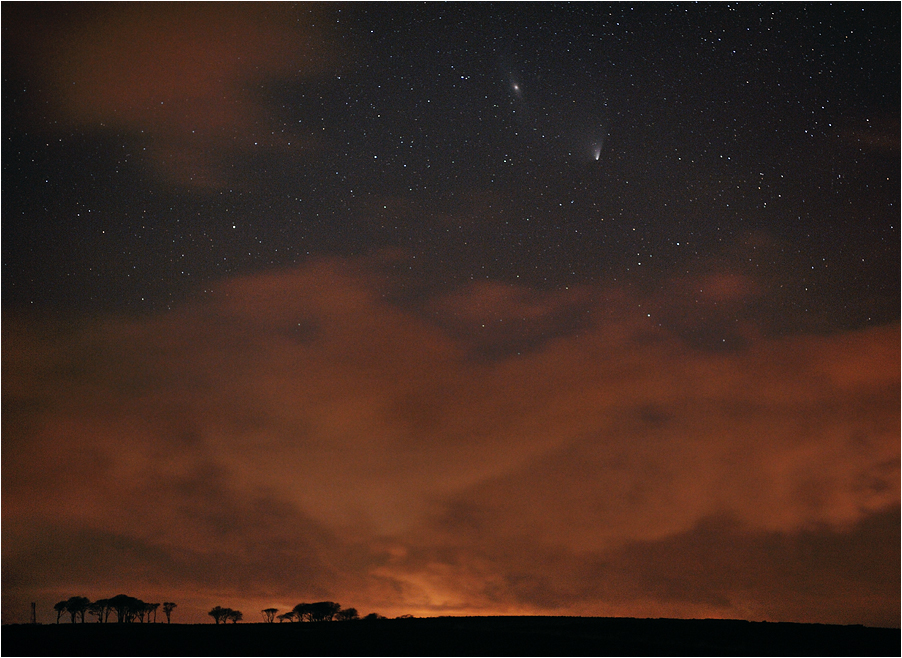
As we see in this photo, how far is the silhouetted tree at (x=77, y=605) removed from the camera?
9962 centimetres

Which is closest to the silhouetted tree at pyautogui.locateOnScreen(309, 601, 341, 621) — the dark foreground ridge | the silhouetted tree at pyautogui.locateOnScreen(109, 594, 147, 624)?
the silhouetted tree at pyautogui.locateOnScreen(109, 594, 147, 624)

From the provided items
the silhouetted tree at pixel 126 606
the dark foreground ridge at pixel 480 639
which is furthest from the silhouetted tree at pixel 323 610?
the dark foreground ridge at pixel 480 639

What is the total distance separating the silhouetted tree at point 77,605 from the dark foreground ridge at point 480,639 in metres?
64.7

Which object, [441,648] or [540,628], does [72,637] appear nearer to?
[441,648]

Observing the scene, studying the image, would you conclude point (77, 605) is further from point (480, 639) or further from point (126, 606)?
point (480, 639)

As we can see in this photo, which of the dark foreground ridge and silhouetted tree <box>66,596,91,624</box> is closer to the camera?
the dark foreground ridge

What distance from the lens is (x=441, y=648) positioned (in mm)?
32156

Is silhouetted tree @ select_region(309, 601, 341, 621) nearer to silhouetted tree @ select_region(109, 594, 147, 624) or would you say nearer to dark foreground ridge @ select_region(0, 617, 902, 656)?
silhouetted tree @ select_region(109, 594, 147, 624)

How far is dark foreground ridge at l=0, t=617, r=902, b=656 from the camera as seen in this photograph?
101 ft

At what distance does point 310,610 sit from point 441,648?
78051mm

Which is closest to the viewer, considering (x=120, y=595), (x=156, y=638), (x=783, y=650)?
(x=783, y=650)

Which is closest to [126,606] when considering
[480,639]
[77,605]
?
[77,605]

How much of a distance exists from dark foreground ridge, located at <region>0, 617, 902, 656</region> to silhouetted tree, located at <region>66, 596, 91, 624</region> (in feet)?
212

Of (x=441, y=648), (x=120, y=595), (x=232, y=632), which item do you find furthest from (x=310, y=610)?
(x=441, y=648)
